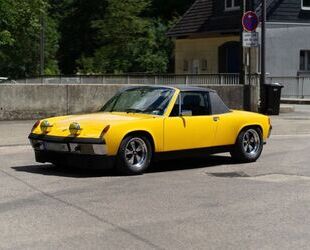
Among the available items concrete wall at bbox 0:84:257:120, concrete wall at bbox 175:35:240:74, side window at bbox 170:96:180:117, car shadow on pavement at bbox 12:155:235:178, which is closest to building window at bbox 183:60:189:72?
concrete wall at bbox 175:35:240:74

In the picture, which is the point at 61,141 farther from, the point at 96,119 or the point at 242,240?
the point at 242,240

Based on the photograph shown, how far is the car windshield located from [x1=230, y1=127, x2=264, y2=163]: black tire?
1697 millimetres

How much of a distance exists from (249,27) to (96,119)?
11941 millimetres

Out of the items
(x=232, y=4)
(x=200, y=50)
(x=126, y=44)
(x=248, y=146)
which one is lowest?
(x=248, y=146)

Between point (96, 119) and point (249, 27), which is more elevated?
point (249, 27)

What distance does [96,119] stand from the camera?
1077cm

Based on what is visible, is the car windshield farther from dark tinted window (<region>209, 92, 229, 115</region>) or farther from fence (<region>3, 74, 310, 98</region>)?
fence (<region>3, 74, 310, 98</region>)

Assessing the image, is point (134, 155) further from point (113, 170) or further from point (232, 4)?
point (232, 4)

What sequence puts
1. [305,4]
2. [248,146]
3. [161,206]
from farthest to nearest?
[305,4] → [248,146] → [161,206]

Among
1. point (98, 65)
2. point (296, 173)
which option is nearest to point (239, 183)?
point (296, 173)

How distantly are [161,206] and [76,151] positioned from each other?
8.09ft

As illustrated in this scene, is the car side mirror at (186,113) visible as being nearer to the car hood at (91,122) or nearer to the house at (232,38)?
the car hood at (91,122)

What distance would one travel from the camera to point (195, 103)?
38.9 ft

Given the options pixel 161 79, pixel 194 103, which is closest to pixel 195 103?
pixel 194 103
